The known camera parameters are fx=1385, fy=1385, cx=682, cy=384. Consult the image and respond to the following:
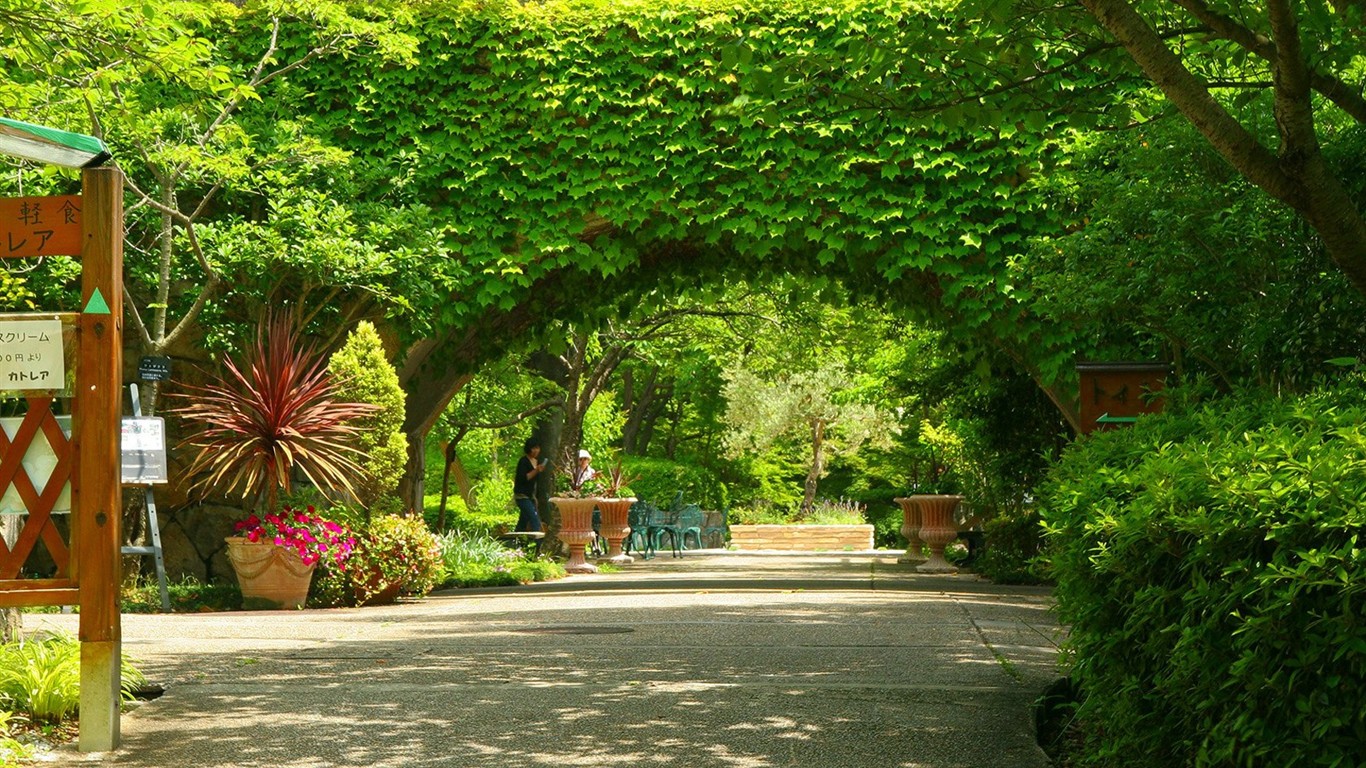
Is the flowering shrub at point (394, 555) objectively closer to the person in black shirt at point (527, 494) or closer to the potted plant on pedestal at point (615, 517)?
the person in black shirt at point (527, 494)

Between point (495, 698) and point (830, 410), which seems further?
point (830, 410)

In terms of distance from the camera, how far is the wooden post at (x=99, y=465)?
16.1 feet

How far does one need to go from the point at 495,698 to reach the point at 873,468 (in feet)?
98.7

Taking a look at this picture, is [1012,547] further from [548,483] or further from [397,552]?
[548,483]

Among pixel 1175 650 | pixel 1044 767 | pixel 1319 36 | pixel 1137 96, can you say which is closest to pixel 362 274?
pixel 1137 96

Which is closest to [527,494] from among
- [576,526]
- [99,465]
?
[576,526]

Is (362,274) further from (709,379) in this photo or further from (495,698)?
(709,379)

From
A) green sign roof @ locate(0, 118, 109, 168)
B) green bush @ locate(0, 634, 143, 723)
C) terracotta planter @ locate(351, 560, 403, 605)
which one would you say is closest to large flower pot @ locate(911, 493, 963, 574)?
terracotta planter @ locate(351, 560, 403, 605)

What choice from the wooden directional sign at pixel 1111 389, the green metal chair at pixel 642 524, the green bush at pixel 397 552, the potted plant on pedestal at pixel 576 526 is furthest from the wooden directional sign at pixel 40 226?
the green metal chair at pixel 642 524

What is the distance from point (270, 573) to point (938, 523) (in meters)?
8.61

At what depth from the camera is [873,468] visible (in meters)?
35.5

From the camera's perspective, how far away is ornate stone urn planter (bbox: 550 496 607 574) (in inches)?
680

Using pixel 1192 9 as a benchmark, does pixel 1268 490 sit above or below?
below

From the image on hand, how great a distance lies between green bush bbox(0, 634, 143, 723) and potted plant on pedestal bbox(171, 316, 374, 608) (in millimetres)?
5349
